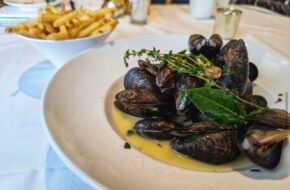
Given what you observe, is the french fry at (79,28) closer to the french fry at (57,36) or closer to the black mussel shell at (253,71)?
the french fry at (57,36)

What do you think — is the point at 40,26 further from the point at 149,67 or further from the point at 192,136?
the point at 192,136

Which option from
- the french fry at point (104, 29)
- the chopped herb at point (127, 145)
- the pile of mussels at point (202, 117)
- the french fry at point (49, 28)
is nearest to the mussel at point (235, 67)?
the pile of mussels at point (202, 117)

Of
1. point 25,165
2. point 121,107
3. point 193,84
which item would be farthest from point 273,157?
point 25,165

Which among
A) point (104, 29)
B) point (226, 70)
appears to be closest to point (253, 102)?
point (226, 70)

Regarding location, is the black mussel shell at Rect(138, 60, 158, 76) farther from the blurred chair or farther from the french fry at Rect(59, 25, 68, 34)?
the blurred chair

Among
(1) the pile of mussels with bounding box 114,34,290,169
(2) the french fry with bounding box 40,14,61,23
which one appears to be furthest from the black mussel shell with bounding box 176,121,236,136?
(2) the french fry with bounding box 40,14,61,23

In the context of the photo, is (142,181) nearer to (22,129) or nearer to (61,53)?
(22,129)

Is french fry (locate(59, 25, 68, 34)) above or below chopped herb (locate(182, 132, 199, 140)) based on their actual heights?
above
